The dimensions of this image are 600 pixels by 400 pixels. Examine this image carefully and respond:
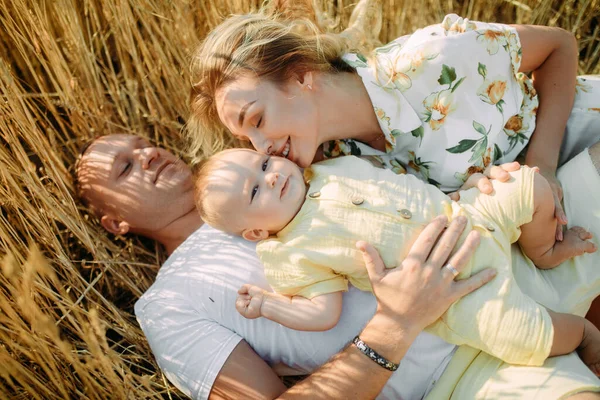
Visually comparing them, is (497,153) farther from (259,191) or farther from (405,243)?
(259,191)

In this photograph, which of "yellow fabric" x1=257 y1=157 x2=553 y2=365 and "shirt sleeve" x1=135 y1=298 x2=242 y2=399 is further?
Answer: "shirt sleeve" x1=135 y1=298 x2=242 y2=399

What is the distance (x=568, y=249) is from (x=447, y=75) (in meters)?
0.71

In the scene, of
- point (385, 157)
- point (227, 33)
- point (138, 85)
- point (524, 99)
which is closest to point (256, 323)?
point (385, 157)

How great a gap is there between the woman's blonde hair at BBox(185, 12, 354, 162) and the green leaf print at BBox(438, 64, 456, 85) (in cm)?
36

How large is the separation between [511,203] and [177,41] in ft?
5.45

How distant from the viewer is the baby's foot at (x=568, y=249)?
171 centimetres

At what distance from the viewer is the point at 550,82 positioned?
2.01 metres

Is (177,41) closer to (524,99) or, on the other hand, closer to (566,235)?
(524,99)

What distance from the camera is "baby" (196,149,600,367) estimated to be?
1.48 metres

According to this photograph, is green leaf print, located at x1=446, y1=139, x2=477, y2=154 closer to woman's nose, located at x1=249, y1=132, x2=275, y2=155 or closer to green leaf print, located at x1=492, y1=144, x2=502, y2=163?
green leaf print, located at x1=492, y1=144, x2=502, y2=163

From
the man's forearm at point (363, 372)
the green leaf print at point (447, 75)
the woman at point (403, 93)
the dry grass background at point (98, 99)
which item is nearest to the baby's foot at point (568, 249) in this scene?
the woman at point (403, 93)

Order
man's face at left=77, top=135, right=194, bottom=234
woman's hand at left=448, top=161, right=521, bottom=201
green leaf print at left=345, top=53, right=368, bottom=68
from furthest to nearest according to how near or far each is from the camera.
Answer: man's face at left=77, top=135, right=194, bottom=234, green leaf print at left=345, top=53, right=368, bottom=68, woman's hand at left=448, top=161, right=521, bottom=201

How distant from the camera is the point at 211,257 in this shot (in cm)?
184

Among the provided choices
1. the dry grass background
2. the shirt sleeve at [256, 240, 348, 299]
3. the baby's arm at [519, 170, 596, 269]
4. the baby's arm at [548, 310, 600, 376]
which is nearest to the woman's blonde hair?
the dry grass background
